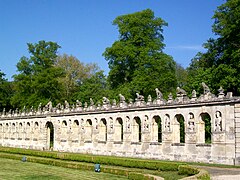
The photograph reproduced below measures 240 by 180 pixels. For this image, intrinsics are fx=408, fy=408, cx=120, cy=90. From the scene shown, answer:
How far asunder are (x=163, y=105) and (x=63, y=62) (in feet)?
138

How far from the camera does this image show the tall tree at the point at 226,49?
38.3m

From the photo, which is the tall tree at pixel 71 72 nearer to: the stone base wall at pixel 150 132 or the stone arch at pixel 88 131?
the stone base wall at pixel 150 132

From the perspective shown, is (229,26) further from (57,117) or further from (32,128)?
(32,128)

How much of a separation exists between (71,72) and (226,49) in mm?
39155

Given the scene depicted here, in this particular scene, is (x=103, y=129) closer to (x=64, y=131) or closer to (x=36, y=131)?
(x=64, y=131)

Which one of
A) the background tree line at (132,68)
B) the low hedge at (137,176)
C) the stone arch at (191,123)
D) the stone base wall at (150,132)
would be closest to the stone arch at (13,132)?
the background tree line at (132,68)

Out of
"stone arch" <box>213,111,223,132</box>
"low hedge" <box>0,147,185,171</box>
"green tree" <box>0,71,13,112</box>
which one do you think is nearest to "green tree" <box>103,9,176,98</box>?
"low hedge" <box>0,147,185,171</box>

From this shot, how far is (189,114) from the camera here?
32938mm

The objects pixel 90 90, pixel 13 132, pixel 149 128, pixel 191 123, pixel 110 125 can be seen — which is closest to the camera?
pixel 191 123

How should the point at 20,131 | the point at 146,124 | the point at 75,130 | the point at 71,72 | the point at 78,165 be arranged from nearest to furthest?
the point at 78,165 → the point at 146,124 → the point at 75,130 → the point at 20,131 → the point at 71,72

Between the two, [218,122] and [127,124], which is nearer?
[218,122]

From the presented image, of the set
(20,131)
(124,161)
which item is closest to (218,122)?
(124,161)

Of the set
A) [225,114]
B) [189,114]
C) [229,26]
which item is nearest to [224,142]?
[225,114]

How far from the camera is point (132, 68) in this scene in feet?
170
